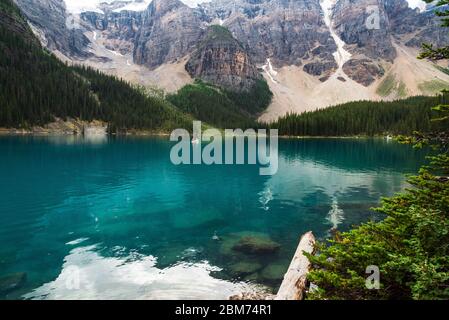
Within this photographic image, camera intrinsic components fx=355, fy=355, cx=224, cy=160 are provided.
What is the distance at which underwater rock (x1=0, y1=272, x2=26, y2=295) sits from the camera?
63.7 ft

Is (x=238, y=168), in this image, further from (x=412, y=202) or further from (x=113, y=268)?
(x=412, y=202)

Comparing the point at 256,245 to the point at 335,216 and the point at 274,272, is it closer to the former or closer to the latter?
the point at 274,272

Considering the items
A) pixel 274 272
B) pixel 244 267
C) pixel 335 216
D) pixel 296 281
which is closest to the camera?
pixel 296 281

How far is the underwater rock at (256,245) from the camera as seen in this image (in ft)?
88.3

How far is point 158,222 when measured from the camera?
1359 inches

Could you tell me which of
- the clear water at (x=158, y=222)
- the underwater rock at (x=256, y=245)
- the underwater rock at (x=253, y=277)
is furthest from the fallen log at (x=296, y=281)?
the underwater rock at (x=256, y=245)

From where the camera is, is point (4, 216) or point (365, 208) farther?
point (365, 208)

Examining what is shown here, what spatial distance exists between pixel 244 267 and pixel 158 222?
1337 cm

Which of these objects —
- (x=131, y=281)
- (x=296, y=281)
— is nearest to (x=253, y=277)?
(x=296, y=281)

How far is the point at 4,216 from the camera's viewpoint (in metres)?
34.2

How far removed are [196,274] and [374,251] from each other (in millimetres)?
12394

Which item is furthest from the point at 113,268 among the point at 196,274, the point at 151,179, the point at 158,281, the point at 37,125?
the point at 37,125

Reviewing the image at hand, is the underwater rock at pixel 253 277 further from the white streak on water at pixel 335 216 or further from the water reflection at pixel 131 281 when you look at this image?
the white streak on water at pixel 335 216

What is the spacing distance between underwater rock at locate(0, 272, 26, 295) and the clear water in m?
0.38
